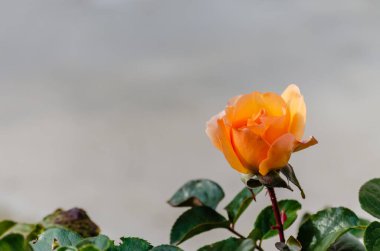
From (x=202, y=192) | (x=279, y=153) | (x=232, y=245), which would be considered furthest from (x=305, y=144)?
(x=202, y=192)

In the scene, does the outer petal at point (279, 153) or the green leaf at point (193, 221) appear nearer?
the outer petal at point (279, 153)

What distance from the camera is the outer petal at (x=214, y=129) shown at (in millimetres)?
751

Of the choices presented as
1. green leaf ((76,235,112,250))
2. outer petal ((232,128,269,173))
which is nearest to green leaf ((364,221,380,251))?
outer petal ((232,128,269,173))

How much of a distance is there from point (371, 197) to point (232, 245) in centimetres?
19

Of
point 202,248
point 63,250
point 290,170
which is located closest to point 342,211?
point 290,170

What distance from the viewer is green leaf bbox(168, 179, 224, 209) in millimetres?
956

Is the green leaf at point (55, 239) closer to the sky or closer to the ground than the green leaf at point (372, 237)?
closer to the sky

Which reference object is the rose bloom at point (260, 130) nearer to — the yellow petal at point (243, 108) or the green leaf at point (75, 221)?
the yellow petal at point (243, 108)

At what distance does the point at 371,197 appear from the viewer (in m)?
0.74

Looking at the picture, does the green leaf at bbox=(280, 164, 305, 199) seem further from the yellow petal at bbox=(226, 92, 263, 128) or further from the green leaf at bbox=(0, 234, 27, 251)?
the green leaf at bbox=(0, 234, 27, 251)

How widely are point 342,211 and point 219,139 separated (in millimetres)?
166

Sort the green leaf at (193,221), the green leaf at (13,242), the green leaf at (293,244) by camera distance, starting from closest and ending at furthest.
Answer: the green leaf at (13,242), the green leaf at (293,244), the green leaf at (193,221)

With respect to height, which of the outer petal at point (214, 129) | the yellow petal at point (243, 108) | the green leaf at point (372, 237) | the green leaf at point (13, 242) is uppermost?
the yellow petal at point (243, 108)

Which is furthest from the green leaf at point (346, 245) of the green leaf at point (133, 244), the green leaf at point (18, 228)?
the green leaf at point (18, 228)
